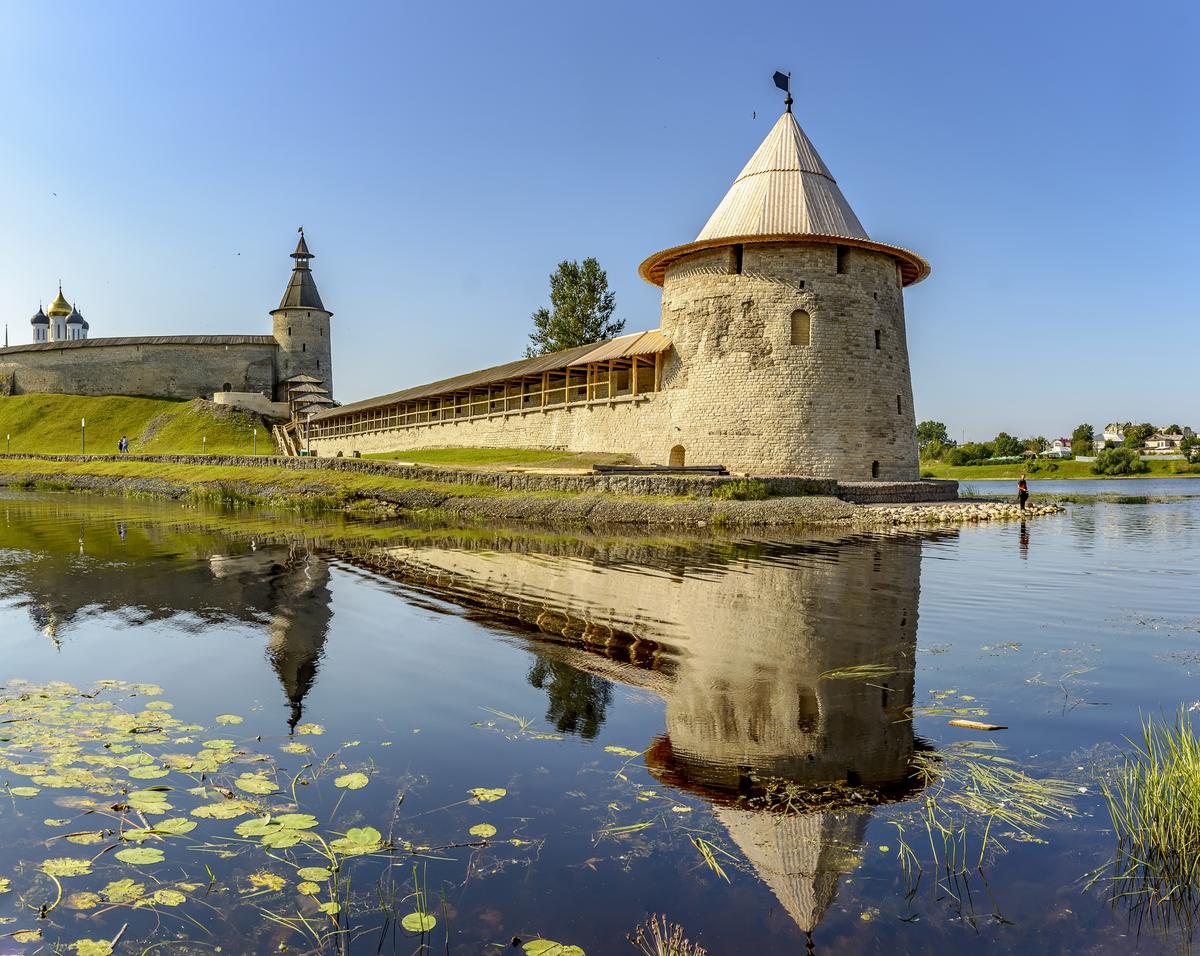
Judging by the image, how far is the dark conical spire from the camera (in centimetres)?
6712

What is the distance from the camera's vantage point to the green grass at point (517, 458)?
89.4ft

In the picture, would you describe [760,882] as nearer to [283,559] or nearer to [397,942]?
[397,942]

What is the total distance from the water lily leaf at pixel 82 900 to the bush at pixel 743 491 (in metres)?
17.2

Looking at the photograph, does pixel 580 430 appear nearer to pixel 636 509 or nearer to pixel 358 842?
pixel 636 509

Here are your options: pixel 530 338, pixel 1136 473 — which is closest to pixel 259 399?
pixel 530 338

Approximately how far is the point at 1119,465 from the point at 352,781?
7909cm

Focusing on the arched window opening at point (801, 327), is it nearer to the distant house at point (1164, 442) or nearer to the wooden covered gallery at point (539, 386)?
the wooden covered gallery at point (539, 386)

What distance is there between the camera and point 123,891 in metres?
3.48

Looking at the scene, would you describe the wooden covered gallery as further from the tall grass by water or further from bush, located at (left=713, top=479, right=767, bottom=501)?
the tall grass by water

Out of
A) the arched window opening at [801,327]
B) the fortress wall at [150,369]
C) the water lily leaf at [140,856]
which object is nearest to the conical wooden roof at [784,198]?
the arched window opening at [801,327]

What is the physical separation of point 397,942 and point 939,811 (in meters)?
2.70

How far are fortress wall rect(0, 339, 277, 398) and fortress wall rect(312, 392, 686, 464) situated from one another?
32.9 m

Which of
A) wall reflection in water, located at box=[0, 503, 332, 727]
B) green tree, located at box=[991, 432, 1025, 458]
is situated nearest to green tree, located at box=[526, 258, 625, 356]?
wall reflection in water, located at box=[0, 503, 332, 727]

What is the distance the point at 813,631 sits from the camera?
8180 mm
